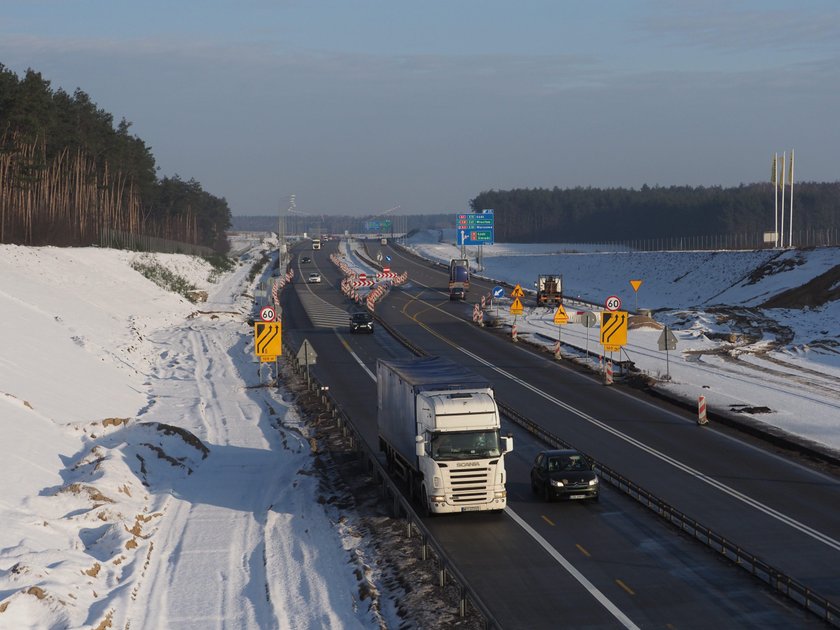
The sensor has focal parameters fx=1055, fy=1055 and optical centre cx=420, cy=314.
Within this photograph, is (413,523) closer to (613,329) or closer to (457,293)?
(613,329)

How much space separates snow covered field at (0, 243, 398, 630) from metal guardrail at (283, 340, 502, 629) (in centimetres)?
125

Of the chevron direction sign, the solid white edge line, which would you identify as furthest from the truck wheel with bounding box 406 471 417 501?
the chevron direction sign

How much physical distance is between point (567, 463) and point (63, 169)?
9453 centimetres

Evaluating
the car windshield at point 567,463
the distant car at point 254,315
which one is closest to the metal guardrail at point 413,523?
the car windshield at point 567,463

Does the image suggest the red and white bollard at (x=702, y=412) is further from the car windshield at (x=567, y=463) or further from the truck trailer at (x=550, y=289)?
the truck trailer at (x=550, y=289)

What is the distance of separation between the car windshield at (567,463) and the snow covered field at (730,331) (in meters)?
10.3

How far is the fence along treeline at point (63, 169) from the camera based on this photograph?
8175 cm

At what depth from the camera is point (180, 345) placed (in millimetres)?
61969

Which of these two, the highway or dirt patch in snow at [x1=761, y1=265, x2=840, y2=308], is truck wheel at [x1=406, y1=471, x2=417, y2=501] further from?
dirt patch in snow at [x1=761, y1=265, x2=840, y2=308]

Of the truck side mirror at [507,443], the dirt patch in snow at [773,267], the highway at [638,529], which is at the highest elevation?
the dirt patch in snow at [773,267]

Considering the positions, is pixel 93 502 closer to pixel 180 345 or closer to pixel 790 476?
pixel 790 476

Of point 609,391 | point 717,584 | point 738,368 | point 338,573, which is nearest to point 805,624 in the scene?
point 717,584

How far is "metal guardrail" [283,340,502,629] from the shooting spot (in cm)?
1664

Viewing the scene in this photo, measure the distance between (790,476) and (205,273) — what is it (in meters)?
107
